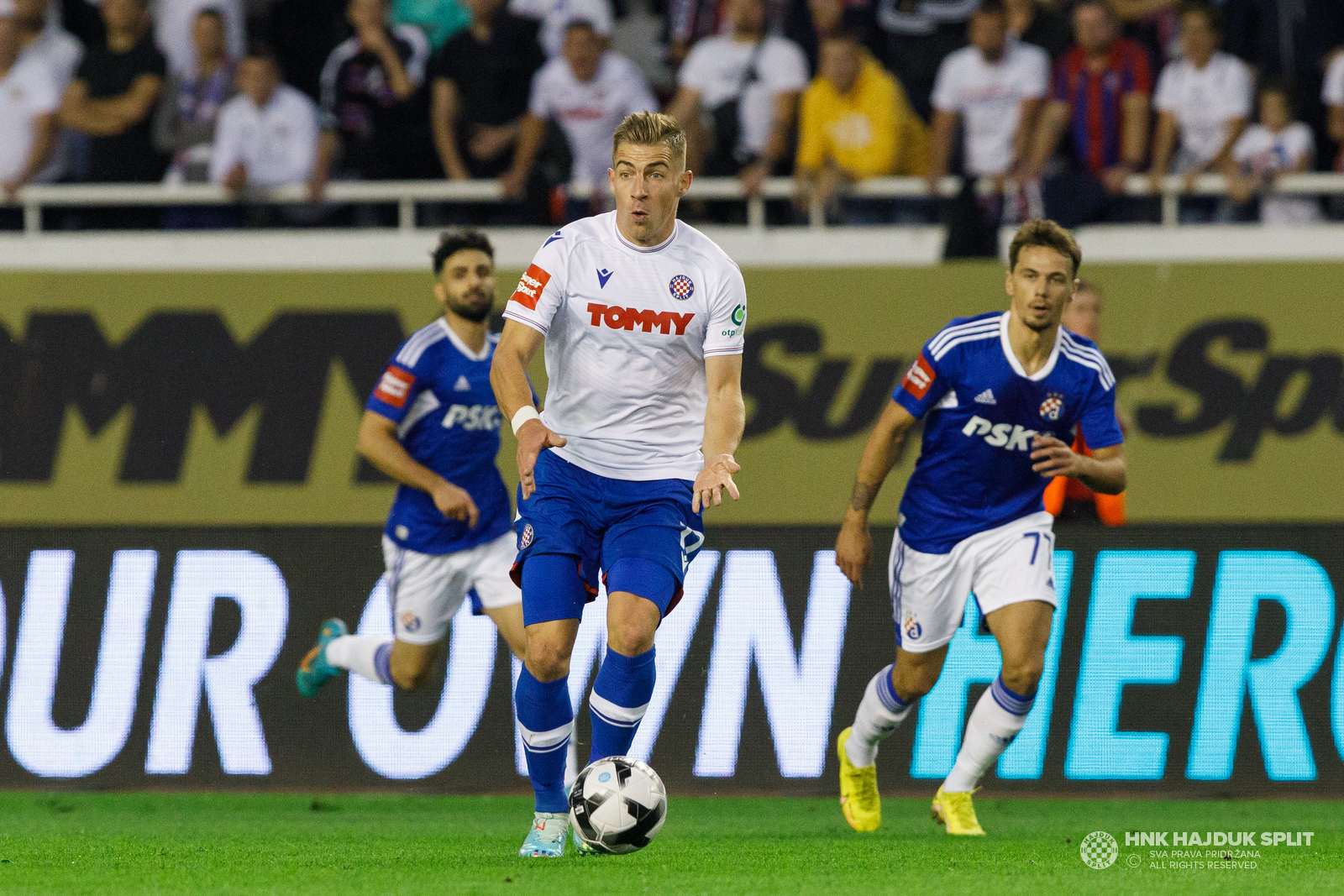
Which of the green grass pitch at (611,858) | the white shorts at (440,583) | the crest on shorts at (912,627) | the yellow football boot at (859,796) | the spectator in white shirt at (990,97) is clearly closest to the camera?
the green grass pitch at (611,858)

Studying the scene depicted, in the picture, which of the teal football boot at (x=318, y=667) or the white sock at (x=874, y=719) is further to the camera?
the teal football boot at (x=318, y=667)

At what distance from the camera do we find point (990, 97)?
11680 mm

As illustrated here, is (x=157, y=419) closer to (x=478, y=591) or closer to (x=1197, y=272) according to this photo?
(x=478, y=591)

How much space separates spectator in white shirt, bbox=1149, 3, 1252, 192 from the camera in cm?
1168

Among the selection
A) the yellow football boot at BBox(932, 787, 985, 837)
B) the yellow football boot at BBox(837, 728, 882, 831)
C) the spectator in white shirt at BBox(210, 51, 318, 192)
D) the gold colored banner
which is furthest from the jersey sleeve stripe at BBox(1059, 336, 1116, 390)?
the spectator in white shirt at BBox(210, 51, 318, 192)

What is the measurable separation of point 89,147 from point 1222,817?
891 centimetres

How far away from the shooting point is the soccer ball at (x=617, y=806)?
5320 millimetres

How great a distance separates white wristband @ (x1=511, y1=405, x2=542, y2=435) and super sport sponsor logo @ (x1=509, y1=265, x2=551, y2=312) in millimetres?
377

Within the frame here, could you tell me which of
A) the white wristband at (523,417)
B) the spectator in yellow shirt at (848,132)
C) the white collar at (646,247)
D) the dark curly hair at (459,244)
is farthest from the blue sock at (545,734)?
the spectator in yellow shirt at (848,132)

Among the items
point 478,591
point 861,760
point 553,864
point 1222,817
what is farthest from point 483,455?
point 1222,817

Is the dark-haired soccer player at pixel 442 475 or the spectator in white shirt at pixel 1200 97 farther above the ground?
the spectator in white shirt at pixel 1200 97

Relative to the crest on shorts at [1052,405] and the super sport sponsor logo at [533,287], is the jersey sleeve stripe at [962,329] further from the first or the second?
the super sport sponsor logo at [533,287]

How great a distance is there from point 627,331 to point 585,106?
259 inches

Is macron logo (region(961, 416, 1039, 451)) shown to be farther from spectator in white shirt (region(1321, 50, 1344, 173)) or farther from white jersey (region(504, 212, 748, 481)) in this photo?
spectator in white shirt (region(1321, 50, 1344, 173))
